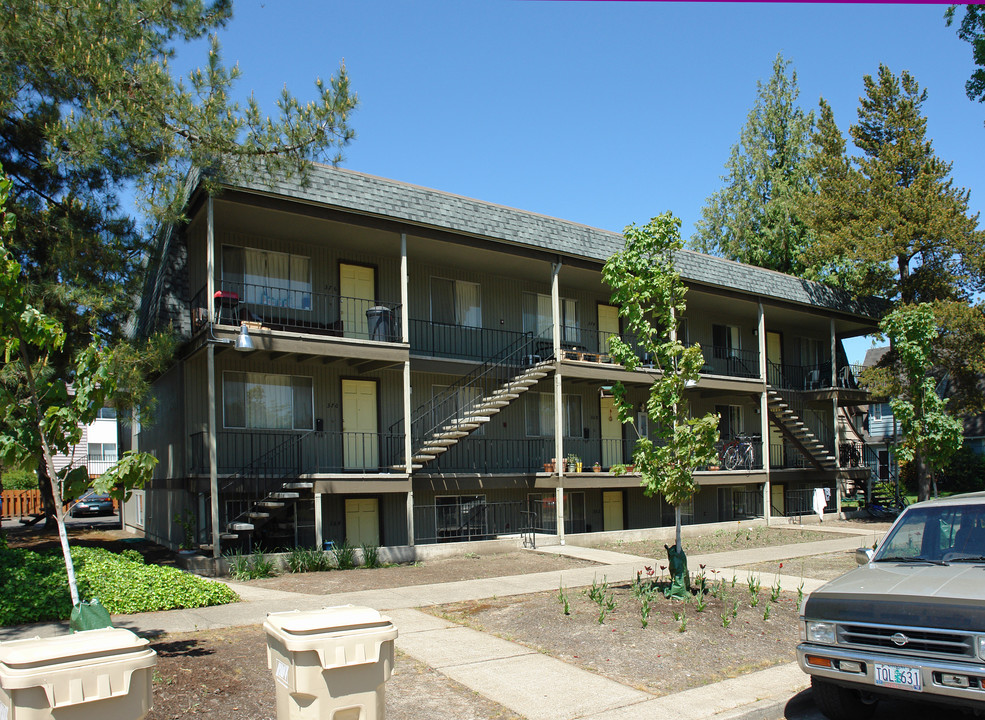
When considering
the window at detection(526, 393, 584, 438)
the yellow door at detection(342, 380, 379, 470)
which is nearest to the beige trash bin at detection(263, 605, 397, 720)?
the yellow door at detection(342, 380, 379, 470)

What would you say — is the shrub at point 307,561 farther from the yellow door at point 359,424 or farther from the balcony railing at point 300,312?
the balcony railing at point 300,312

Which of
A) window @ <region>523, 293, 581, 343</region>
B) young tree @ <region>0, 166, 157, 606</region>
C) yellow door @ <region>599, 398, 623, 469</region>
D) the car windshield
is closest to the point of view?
the car windshield

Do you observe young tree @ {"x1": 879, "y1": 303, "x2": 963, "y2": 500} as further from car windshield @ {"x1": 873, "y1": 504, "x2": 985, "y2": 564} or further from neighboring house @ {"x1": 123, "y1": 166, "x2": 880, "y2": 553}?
car windshield @ {"x1": 873, "y1": 504, "x2": 985, "y2": 564}

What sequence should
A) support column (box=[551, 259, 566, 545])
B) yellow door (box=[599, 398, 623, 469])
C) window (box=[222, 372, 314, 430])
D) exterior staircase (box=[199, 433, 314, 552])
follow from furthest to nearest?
yellow door (box=[599, 398, 623, 469]) < support column (box=[551, 259, 566, 545]) < window (box=[222, 372, 314, 430]) < exterior staircase (box=[199, 433, 314, 552])

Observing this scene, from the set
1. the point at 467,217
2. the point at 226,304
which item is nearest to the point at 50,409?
the point at 226,304

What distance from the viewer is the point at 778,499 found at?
28.6m

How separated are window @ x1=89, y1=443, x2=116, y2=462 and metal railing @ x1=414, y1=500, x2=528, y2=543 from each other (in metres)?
33.4

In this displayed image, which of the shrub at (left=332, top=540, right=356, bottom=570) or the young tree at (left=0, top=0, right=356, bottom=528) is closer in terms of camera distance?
the young tree at (left=0, top=0, right=356, bottom=528)

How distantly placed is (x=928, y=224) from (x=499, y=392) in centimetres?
1597

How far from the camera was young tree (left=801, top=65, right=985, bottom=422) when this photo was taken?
1008 inches

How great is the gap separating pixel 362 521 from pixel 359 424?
2.33 m

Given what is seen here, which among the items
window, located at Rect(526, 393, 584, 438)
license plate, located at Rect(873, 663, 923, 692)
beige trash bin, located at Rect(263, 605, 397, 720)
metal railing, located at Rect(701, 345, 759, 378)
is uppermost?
metal railing, located at Rect(701, 345, 759, 378)

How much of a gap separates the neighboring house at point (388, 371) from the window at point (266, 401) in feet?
0.11

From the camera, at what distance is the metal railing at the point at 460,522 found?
19.9m
